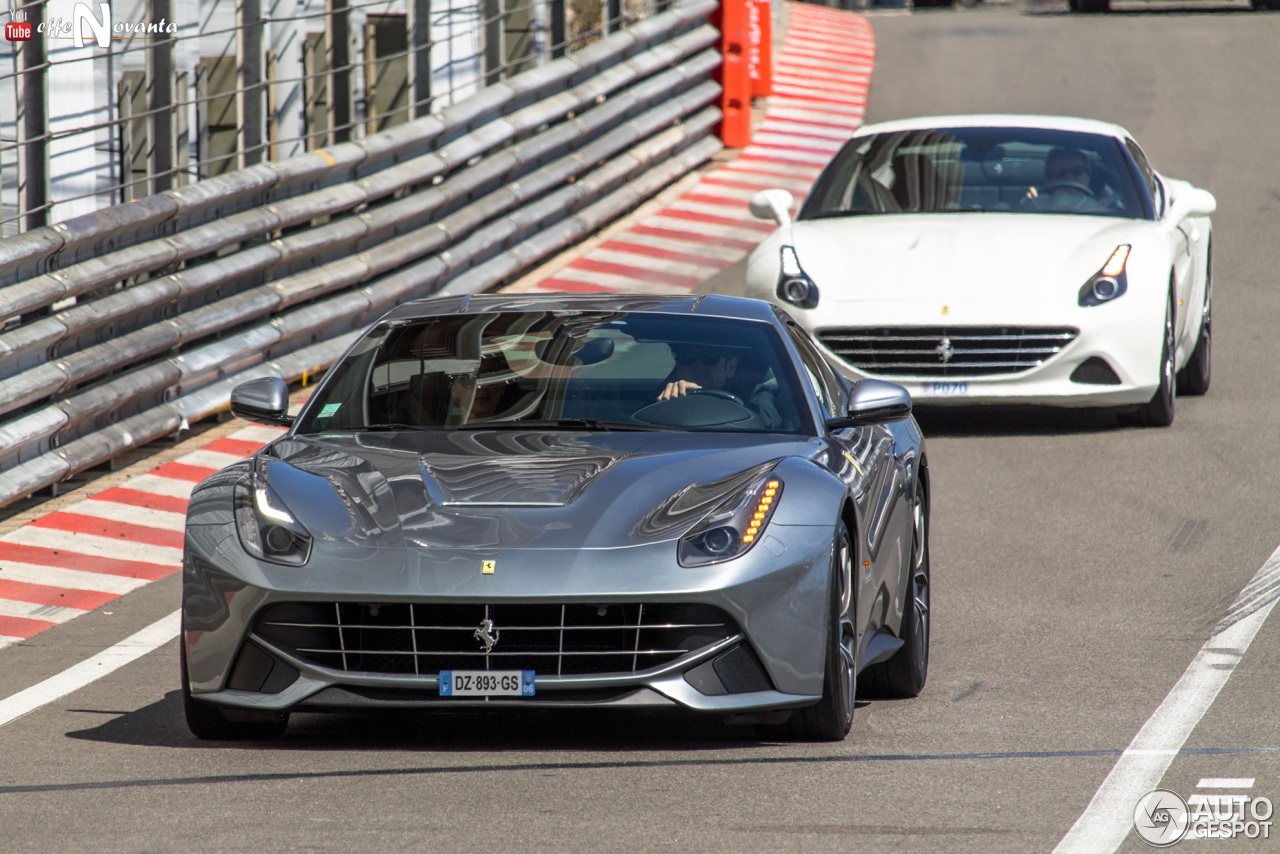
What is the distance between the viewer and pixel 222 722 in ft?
19.4

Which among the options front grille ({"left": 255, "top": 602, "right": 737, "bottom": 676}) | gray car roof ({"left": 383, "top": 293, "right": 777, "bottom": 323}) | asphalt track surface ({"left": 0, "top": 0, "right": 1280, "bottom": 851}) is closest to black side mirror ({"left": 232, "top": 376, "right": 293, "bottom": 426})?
gray car roof ({"left": 383, "top": 293, "right": 777, "bottom": 323})

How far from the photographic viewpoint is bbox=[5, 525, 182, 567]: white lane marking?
9.21 metres

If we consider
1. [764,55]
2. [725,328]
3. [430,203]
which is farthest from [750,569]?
[764,55]

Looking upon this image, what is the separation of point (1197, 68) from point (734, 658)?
2163cm

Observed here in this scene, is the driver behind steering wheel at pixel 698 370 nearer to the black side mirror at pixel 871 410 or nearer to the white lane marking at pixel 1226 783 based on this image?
the black side mirror at pixel 871 410

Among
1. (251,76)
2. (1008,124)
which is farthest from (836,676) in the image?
(1008,124)

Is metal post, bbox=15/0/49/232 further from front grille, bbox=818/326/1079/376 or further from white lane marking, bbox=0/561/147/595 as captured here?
front grille, bbox=818/326/1079/376

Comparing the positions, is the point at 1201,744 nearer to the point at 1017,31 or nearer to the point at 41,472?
the point at 41,472

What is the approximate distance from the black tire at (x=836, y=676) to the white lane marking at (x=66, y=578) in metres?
3.68

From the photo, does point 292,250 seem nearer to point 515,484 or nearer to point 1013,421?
point 1013,421

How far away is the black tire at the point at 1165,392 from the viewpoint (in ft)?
38.1

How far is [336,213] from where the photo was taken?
13.1m

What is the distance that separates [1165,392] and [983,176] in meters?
1.75

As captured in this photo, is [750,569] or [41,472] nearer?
[750,569]
